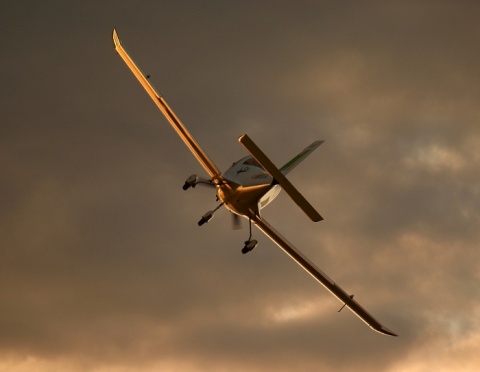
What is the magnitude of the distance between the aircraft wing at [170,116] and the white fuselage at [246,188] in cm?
94

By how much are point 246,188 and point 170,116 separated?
261 inches

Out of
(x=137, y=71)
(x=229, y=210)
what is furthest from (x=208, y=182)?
(x=137, y=71)

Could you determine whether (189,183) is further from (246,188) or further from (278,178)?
(278,178)

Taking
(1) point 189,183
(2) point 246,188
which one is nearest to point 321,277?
(2) point 246,188

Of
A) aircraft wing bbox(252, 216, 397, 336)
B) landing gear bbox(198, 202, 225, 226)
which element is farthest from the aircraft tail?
landing gear bbox(198, 202, 225, 226)

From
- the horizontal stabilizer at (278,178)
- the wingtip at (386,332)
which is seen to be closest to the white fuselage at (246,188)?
the horizontal stabilizer at (278,178)

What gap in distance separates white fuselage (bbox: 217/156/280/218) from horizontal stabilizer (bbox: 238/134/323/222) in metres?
Answer: 4.32

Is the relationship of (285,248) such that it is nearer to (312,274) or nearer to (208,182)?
(312,274)

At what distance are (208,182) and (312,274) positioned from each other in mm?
11827

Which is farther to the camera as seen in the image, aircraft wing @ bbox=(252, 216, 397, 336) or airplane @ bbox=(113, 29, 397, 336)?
aircraft wing @ bbox=(252, 216, 397, 336)

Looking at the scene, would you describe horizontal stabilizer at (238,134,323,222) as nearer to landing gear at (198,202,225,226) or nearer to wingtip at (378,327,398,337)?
landing gear at (198,202,225,226)

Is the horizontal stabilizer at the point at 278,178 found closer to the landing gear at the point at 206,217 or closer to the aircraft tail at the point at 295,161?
the landing gear at the point at 206,217

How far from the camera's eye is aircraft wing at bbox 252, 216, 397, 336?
6820 cm

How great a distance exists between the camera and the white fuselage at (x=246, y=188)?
63.6m
